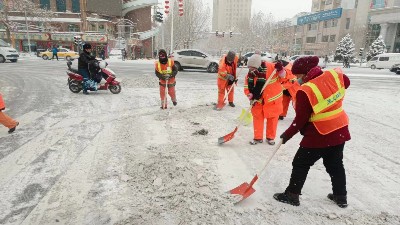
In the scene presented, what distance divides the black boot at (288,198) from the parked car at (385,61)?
112 ft

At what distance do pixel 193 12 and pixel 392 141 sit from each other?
145 ft

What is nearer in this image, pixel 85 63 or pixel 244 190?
pixel 244 190

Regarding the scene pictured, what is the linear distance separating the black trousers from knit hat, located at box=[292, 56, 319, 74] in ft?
2.78

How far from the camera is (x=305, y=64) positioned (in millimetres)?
3037

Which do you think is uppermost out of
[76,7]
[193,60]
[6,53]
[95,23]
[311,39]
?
[76,7]

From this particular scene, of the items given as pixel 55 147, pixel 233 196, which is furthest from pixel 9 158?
pixel 233 196

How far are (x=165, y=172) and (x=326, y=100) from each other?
7.21 feet

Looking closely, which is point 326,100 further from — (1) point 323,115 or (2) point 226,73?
(2) point 226,73

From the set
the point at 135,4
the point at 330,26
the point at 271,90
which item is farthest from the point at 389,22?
the point at 271,90

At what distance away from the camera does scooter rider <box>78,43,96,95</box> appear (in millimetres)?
9304

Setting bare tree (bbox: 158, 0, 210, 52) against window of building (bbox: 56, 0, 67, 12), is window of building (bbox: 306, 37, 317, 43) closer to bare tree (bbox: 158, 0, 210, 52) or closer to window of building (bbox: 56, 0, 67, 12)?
bare tree (bbox: 158, 0, 210, 52)

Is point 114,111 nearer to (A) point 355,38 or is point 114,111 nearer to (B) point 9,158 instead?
(B) point 9,158

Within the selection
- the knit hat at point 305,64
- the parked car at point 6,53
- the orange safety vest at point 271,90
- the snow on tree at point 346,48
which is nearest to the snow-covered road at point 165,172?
the orange safety vest at point 271,90

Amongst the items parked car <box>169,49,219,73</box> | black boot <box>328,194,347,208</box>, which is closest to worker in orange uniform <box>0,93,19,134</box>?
black boot <box>328,194,347,208</box>
